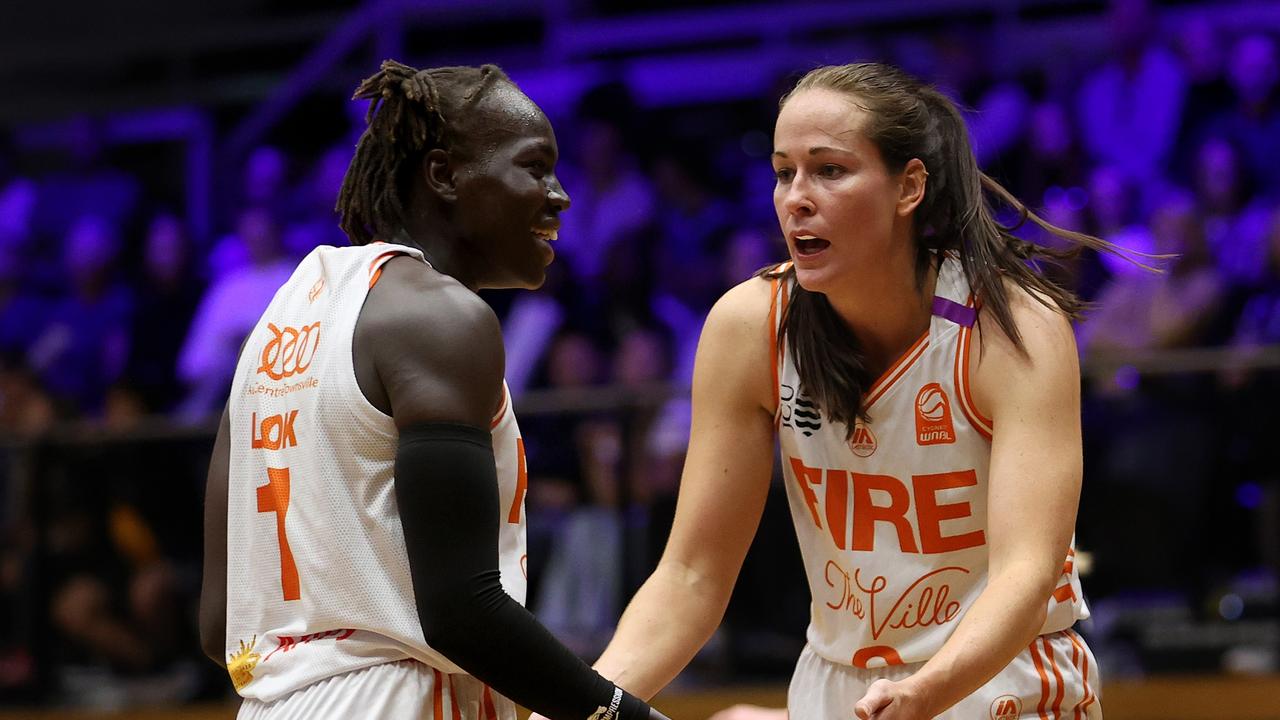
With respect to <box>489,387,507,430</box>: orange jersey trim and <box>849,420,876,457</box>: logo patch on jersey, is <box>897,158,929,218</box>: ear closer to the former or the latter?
<box>849,420,876,457</box>: logo patch on jersey

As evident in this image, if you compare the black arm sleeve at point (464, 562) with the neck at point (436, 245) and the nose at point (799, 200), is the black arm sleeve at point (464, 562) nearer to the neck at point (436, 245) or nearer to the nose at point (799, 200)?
the neck at point (436, 245)

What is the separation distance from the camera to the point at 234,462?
8.15 ft

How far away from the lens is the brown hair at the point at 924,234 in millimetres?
2898

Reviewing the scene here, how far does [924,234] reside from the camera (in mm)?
3023

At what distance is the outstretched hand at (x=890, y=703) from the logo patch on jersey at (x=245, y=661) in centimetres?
92

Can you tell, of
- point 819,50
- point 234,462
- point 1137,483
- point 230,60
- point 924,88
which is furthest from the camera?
point 230,60

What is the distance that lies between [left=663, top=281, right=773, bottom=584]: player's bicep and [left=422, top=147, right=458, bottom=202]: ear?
0.79 m

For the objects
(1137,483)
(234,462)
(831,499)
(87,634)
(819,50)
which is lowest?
(87,634)

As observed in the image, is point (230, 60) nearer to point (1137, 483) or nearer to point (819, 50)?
point (819, 50)

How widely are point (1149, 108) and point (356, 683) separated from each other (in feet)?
19.1

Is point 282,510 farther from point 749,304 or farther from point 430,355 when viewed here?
point 749,304

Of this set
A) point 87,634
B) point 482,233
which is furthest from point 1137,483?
point 87,634

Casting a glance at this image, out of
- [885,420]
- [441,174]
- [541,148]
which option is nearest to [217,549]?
[441,174]

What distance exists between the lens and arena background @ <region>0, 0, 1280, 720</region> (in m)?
5.61
